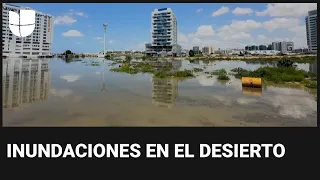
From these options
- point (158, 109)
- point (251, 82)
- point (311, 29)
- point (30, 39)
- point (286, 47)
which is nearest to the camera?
point (158, 109)

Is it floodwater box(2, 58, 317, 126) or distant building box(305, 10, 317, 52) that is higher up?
distant building box(305, 10, 317, 52)

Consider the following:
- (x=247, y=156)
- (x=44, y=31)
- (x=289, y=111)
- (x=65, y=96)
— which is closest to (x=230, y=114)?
(x=289, y=111)

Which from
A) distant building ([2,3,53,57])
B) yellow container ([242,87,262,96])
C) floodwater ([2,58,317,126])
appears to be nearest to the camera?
floodwater ([2,58,317,126])

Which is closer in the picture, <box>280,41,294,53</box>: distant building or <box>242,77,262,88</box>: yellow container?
<box>242,77,262,88</box>: yellow container

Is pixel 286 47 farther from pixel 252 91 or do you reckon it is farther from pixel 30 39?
pixel 252 91

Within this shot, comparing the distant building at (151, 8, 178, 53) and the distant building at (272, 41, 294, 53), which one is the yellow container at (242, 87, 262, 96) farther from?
the distant building at (272, 41, 294, 53)

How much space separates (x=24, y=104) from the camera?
41.3 feet

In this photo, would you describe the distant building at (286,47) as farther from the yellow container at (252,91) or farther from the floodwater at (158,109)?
the floodwater at (158,109)

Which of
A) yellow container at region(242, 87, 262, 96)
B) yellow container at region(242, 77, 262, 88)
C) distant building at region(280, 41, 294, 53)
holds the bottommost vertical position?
yellow container at region(242, 87, 262, 96)

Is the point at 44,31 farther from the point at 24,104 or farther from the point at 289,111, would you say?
Answer: the point at 289,111

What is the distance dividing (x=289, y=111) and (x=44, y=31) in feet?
430

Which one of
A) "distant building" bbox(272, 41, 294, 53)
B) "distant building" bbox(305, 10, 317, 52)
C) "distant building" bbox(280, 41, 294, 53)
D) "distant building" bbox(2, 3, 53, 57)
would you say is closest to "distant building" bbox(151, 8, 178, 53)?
"distant building" bbox(2, 3, 53, 57)

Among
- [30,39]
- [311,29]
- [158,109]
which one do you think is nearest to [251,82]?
[158,109]

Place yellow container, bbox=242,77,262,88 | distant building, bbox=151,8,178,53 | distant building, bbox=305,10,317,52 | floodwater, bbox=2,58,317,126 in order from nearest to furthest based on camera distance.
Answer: floodwater, bbox=2,58,317,126
yellow container, bbox=242,77,262,88
distant building, bbox=151,8,178,53
distant building, bbox=305,10,317,52
